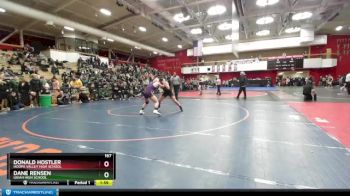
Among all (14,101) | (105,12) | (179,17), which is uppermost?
(179,17)

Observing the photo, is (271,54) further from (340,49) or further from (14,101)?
(14,101)

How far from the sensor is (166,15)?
61.1 ft

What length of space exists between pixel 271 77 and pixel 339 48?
7.66 m

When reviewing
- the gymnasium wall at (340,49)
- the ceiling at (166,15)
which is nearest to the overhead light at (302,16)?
the ceiling at (166,15)

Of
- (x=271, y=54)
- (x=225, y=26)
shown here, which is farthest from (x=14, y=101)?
(x=271, y=54)

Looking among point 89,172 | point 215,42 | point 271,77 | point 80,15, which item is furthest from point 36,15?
point 271,77

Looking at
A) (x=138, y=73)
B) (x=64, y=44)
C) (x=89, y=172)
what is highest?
(x=64, y=44)

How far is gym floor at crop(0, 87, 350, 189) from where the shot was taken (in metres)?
2.79

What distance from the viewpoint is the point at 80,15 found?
55.7ft

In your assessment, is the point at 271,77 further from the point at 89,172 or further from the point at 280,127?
the point at 89,172

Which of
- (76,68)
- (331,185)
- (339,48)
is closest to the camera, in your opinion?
(331,185)
